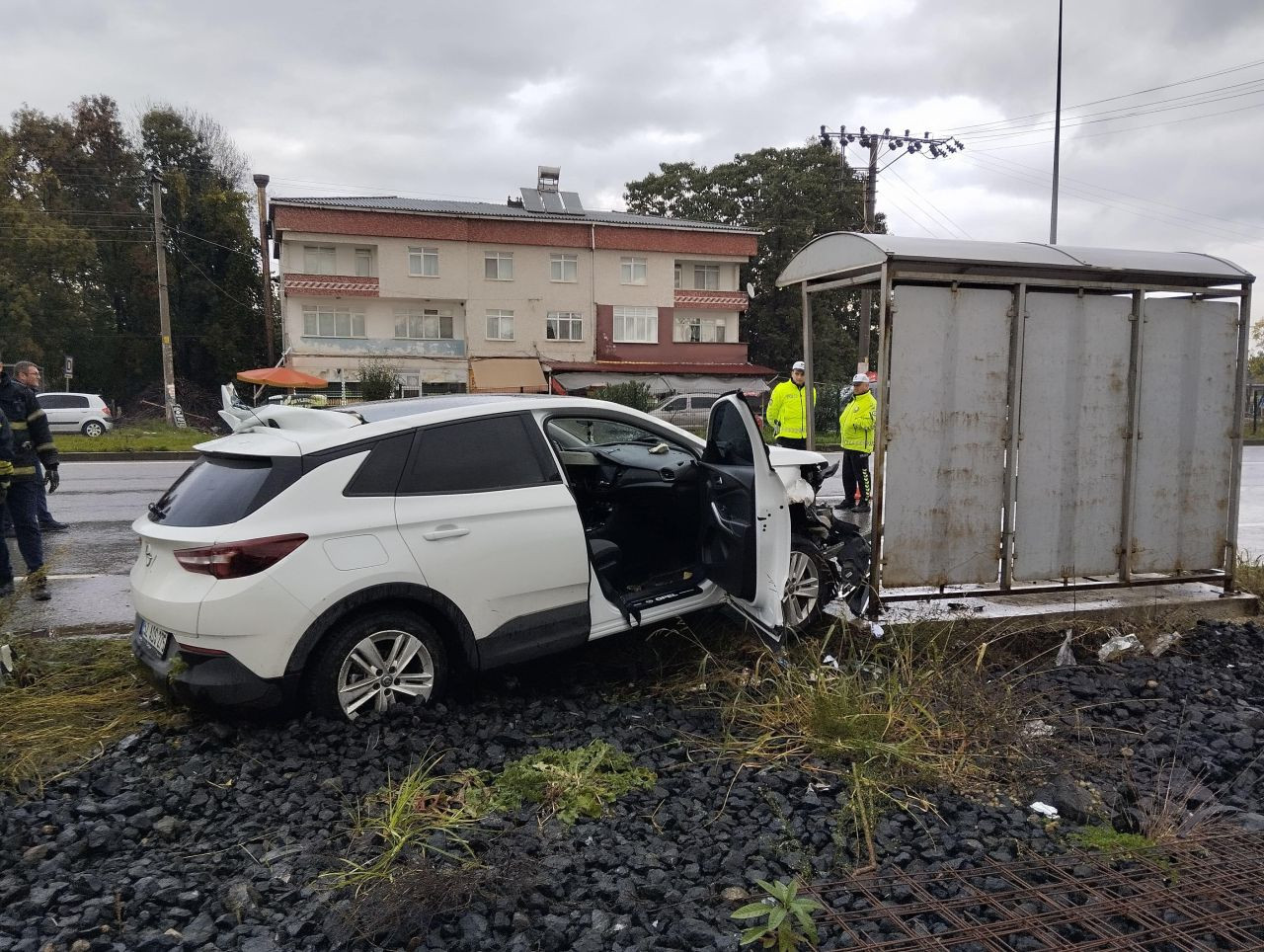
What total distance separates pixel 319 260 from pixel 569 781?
140 feet

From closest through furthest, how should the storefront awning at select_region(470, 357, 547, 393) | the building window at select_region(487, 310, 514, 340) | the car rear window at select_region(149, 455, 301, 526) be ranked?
1. the car rear window at select_region(149, 455, 301, 526)
2. the storefront awning at select_region(470, 357, 547, 393)
3. the building window at select_region(487, 310, 514, 340)

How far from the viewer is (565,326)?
45250 mm

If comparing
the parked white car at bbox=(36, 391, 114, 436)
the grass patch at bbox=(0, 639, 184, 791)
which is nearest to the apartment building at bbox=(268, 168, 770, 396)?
the parked white car at bbox=(36, 391, 114, 436)

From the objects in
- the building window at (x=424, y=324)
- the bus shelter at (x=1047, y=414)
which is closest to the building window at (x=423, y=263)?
the building window at (x=424, y=324)

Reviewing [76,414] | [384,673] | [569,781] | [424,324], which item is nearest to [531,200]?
[424,324]

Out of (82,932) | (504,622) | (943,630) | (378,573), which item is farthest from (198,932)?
(943,630)

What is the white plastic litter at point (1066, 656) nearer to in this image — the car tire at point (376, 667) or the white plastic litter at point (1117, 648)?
the white plastic litter at point (1117, 648)

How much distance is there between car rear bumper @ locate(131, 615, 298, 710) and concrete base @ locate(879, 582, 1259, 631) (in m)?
3.59

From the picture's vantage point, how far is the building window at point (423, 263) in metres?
43.3

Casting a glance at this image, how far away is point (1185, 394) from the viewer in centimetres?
661

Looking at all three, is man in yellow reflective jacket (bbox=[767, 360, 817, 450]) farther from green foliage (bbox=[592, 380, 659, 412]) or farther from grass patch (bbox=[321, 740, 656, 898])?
green foliage (bbox=[592, 380, 659, 412])

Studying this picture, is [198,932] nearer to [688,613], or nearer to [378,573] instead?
[378,573]

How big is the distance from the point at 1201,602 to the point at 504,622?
16.7ft

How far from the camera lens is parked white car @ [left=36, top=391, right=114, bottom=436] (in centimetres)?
2892
